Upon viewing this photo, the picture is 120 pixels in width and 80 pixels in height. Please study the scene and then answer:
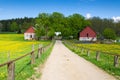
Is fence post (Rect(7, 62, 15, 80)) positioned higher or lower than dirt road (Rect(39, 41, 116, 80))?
higher

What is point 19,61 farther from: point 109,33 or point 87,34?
point 109,33

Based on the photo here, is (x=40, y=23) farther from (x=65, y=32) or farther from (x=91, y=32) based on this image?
(x=91, y=32)

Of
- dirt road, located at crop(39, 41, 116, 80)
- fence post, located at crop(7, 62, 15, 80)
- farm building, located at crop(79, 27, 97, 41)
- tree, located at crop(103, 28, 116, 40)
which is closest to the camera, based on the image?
fence post, located at crop(7, 62, 15, 80)

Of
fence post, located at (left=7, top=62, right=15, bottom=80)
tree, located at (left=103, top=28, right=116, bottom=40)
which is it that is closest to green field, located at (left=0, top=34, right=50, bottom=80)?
fence post, located at (left=7, top=62, right=15, bottom=80)

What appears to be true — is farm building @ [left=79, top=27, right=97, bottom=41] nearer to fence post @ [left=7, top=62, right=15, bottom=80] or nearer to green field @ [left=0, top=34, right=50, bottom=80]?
green field @ [left=0, top=34, right=50, bottom=80]

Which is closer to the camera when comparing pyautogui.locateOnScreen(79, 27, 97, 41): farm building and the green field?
the green field

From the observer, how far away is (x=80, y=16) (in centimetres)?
12094

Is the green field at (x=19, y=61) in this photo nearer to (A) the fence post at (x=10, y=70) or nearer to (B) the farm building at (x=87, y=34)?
(A) the fence post at (x=10, y=70)

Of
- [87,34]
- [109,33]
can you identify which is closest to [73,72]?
[87,34]

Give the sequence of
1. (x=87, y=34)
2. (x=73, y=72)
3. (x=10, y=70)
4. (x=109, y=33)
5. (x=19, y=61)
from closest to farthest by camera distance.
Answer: (x=10, y=70) → (x=73, y=72) → (x=19, y=61) → (x=87, y=34) → (x=109, y=33)

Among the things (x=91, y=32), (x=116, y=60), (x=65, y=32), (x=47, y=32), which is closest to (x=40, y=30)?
(x=47, y=32)

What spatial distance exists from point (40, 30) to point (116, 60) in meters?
88.6

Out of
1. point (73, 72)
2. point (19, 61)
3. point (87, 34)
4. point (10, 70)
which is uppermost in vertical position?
point (10, 70)

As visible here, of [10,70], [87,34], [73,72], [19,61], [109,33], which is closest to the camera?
[10,70]
